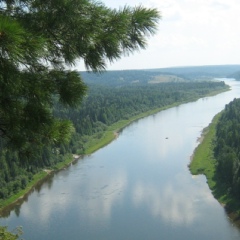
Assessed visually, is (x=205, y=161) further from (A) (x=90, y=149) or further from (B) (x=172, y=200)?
(A) (x=90, y=149)

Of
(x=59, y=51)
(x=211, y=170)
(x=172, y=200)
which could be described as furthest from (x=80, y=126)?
(x=59, y=51)

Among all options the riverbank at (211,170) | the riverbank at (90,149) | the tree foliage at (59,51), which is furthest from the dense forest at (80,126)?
the riverbank at (211,170)

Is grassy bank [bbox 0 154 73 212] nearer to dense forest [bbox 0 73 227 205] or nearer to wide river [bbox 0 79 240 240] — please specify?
dense forest [bbox 0 73 227 205]

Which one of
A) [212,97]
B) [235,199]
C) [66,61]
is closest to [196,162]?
[235,199]

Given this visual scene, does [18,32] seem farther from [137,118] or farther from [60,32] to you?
[137,118]

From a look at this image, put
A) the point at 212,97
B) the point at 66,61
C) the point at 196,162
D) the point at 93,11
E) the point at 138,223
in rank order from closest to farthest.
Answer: the point at 93,11
the point at 66,61
the point at 138,223
the point at 196,162
the point at 212,97

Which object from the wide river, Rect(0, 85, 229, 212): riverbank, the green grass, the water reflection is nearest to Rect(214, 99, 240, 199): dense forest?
the green grass
